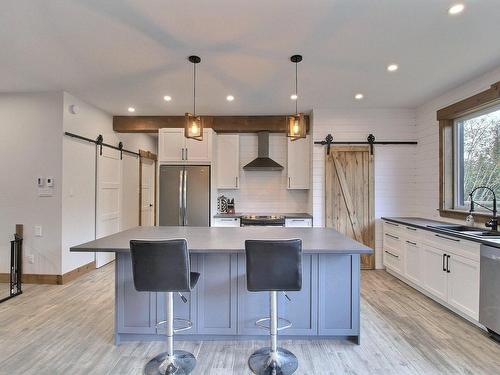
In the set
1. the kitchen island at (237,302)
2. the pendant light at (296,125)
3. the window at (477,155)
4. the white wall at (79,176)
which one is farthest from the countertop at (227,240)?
the window at (477,155)

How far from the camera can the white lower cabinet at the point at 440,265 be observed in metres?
2.68

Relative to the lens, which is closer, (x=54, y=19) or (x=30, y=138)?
(x=54, y=19)

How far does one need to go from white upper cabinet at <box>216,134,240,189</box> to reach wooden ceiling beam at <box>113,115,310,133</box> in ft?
0.56

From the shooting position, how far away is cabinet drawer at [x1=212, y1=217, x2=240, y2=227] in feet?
15.4

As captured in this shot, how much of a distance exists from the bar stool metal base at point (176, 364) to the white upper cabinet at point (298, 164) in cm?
335

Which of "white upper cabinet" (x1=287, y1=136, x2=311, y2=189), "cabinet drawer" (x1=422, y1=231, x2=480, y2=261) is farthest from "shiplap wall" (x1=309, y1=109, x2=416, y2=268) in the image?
"cabinet drawer" (x1=422, y1=231, x2=480, y2=261)

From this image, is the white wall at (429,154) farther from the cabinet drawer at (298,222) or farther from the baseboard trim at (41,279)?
the baseboard trim at (41,279)

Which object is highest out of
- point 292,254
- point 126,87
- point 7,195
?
point 126,87

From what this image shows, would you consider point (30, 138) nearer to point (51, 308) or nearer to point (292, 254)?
point (51, 308)

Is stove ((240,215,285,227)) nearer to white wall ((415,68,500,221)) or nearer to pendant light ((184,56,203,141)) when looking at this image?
pendant light ((184,56,203,141))

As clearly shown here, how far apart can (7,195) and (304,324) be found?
436 cm

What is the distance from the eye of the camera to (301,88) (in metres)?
3.73

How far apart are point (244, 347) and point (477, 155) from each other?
12.0 feet

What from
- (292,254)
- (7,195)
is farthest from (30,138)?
(292,254)
